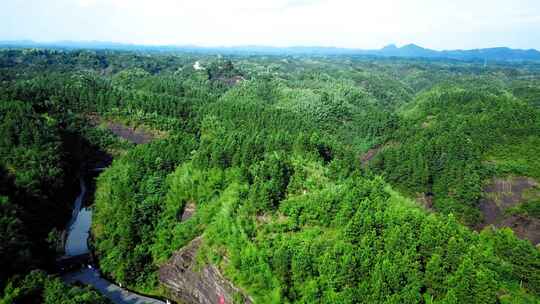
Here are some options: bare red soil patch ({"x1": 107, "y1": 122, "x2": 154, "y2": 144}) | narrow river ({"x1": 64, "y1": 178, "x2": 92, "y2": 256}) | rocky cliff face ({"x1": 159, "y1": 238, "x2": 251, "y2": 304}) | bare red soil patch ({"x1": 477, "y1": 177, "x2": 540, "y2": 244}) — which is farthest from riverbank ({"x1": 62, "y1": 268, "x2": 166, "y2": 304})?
bare red soil patch ({"x1": 477, "y1": 177, "x2": 540, "y2": 244})

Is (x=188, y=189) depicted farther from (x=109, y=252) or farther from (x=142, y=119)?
(x=142, y=119)

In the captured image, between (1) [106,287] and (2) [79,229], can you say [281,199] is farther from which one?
(2) [79,229]

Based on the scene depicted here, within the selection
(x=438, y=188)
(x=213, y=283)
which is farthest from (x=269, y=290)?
(x=438, y=188)

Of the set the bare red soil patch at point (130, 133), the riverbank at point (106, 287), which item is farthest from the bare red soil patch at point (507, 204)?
the bare red soil patch at point (130, 133)

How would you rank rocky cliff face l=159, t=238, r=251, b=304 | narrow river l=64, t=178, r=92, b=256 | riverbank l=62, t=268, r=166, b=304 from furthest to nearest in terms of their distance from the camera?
narrow river l=64, t=178, r=92, b=256
riverbank l=62, t=268, r=166, b=304
rocky cliff face l=159, t=238, r=251, b=304

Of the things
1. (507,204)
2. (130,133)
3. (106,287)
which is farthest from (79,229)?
(507,204)

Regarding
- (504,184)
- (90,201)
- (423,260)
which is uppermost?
(423,260)

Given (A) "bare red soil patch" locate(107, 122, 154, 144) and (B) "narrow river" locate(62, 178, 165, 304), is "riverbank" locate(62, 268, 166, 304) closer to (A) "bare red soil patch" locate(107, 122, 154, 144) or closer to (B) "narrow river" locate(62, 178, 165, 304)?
(B) "narrow river" locate(62, 178, 165, 304)

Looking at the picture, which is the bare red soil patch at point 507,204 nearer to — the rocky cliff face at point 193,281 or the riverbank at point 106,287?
the rocky cliff face at point 193,281
